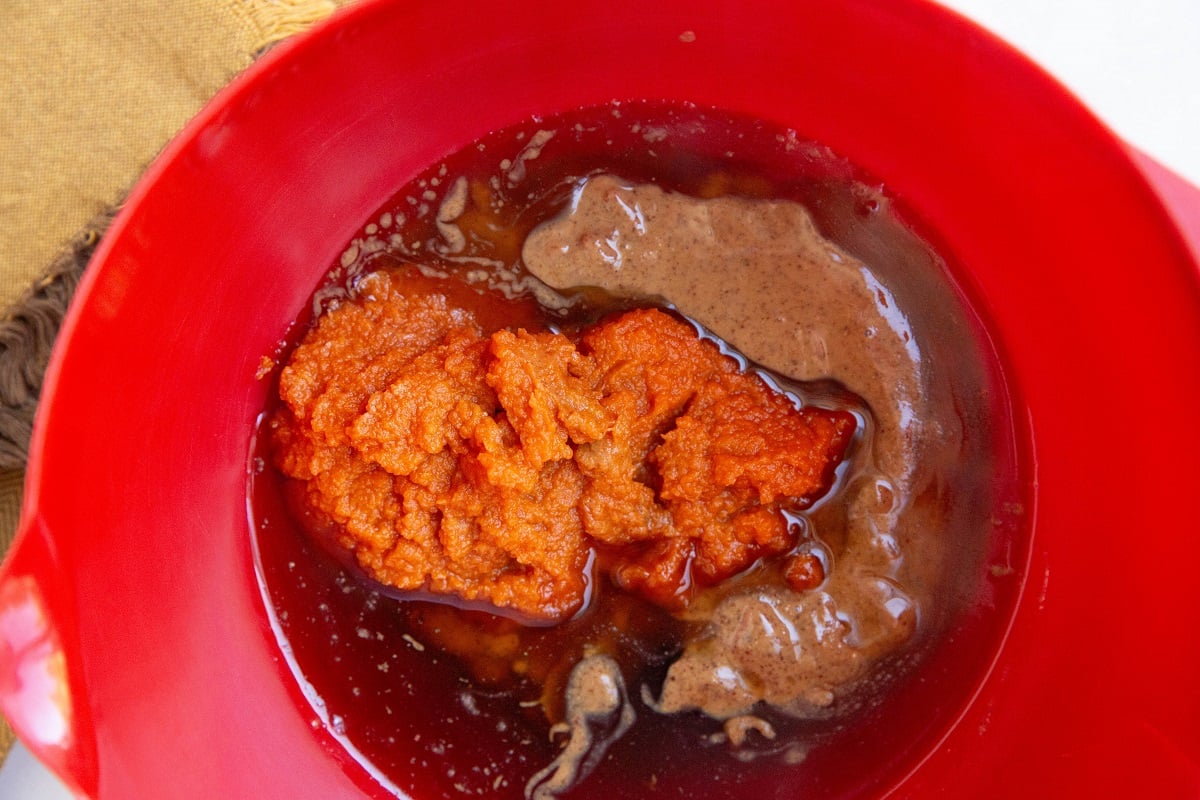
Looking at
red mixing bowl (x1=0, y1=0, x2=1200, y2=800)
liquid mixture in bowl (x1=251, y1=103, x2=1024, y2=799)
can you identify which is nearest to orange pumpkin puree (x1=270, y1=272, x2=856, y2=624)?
liquid mixture in bowl (x1=251, y1=103, x2=1024, y2=799)

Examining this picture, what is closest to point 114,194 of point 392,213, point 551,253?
point 392,213

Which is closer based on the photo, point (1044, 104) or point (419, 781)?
point (1044, 104)

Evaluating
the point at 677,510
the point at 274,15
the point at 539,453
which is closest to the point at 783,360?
the point at 677,510

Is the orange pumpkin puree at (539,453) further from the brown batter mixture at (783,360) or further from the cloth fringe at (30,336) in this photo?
the cloth fringe at (30,336)

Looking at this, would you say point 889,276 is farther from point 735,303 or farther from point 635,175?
point 635,175

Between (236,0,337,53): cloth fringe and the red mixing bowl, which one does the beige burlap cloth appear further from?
the red mixing bowl

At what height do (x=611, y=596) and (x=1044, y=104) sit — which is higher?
(x=1044, y=104)

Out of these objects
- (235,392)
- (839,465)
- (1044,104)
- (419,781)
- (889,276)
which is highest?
(1044,104)
